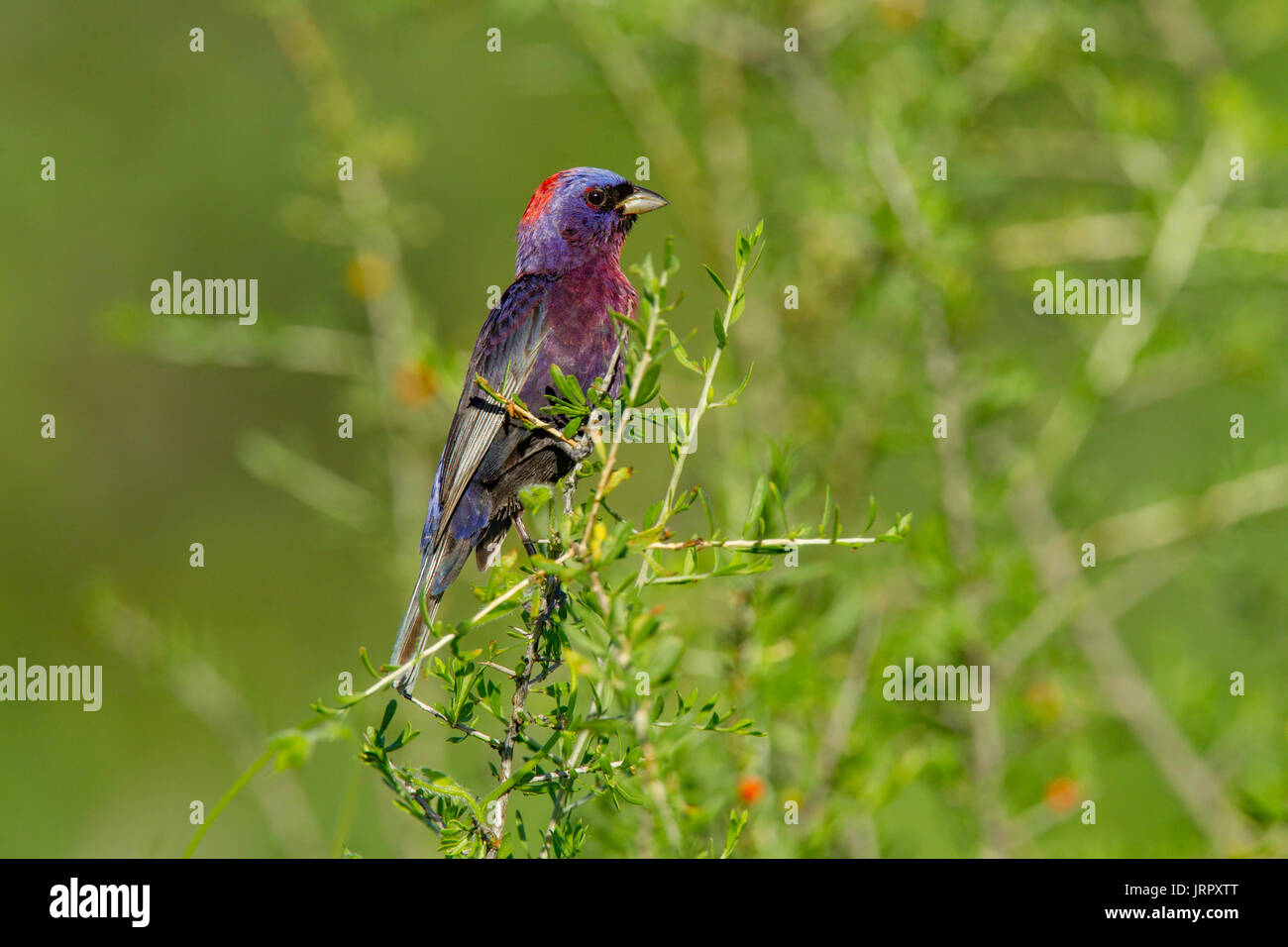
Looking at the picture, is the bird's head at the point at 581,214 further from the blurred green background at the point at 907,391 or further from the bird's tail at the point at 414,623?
the bird's tail at the point at 414,623

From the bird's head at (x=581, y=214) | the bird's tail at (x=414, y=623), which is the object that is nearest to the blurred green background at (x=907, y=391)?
the bird's tail at (x=414, y=623)

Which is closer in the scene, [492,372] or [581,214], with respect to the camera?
[492,372]

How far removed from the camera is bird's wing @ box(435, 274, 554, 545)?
3.49m

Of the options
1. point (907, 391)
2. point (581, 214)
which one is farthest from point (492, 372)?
point (907, 391)

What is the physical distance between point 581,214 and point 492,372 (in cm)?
62

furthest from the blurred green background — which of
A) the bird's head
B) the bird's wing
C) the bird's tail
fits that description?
the bird's head

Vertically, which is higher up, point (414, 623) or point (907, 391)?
point (907, 391)

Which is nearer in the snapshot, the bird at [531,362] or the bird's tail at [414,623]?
the bird's tail at [414,623]

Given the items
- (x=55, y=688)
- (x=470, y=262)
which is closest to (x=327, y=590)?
(x=470, y=262)

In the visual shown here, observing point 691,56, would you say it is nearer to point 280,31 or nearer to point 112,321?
point 280,31

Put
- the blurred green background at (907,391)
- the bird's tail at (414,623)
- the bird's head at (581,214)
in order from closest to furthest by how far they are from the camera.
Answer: the bird's tail at (414,623) → the blurred green background at (907,391) → the bird's head at (581,214)

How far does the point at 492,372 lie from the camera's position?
371 centimetres

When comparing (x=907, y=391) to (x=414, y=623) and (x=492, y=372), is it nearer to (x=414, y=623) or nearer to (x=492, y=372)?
(x=492, y=372)

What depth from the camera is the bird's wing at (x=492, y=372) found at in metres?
3.49
